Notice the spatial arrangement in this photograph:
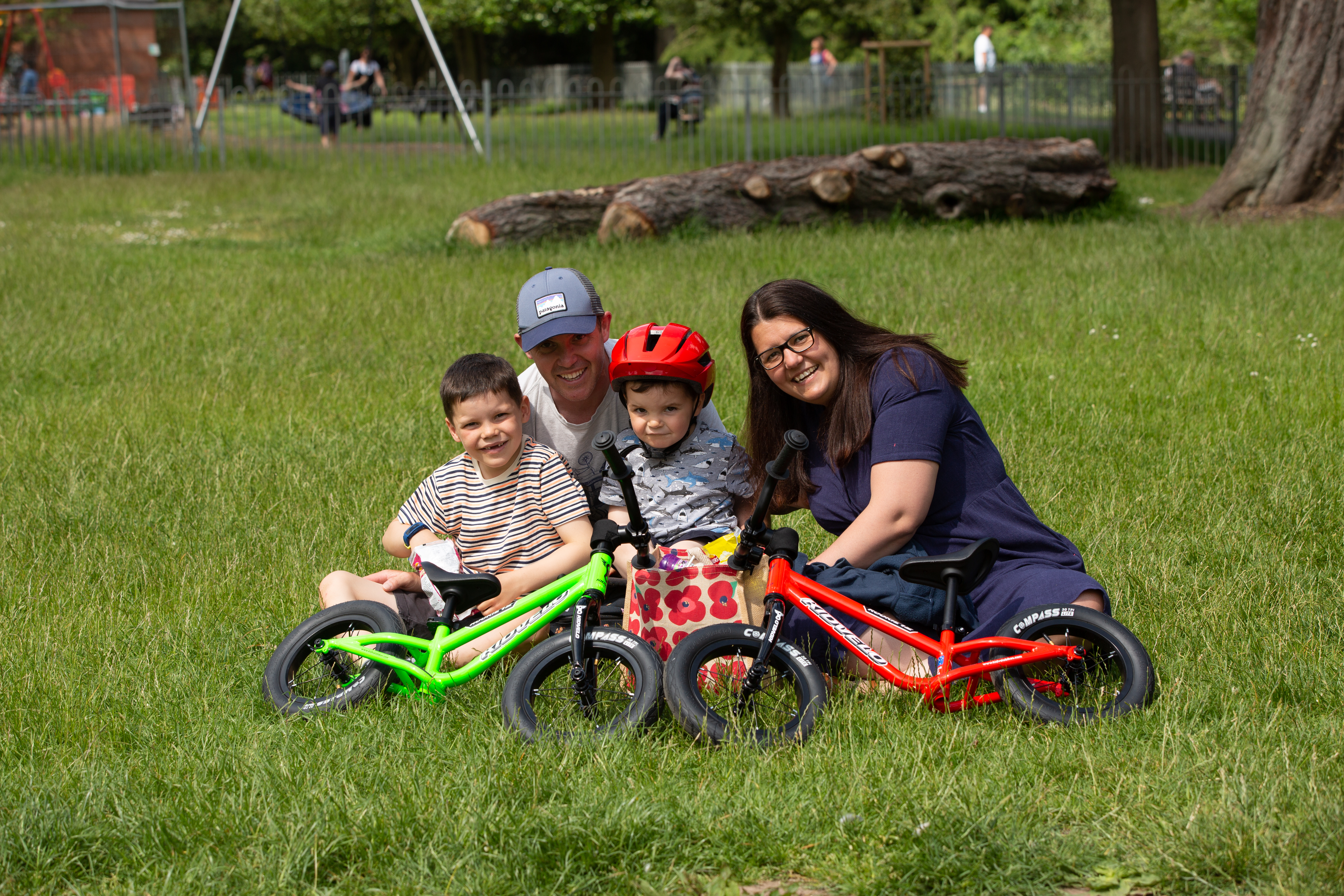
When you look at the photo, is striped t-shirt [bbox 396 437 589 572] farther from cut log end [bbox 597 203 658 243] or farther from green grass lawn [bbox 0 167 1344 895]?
cut log end [bbox 597 203 658 243]

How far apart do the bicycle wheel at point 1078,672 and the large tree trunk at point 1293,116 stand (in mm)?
11245

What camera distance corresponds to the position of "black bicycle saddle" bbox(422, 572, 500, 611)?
374 cm

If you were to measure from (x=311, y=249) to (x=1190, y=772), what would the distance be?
11692 millimetres

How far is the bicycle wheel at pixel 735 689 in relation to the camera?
335 centimetres

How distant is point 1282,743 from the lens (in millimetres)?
3213

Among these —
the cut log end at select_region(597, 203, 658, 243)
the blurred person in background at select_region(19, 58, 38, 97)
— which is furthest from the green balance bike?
the blurred person in background at select_region(19, 58, 38, 97)

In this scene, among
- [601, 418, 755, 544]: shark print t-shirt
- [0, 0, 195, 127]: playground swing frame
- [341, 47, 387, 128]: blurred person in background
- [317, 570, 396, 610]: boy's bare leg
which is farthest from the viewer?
[341, 47, 387, 128]: blurred person in background

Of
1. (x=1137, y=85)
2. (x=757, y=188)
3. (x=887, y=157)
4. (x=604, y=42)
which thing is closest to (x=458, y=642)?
(x=757, y=188)

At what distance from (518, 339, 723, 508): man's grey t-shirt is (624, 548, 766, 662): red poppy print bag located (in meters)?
0.87

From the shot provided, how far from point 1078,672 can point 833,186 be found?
400 inches

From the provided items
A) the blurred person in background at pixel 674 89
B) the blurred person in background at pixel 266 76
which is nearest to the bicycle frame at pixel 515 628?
the blurred person in background at pixel 674 89

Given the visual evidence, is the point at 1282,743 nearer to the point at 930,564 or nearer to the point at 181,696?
the point at 930,564

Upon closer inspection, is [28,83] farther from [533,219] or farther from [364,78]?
[533,219]

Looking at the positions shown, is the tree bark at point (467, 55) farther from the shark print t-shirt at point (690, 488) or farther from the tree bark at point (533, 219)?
the shark print t-shirt at point (690, 488)
